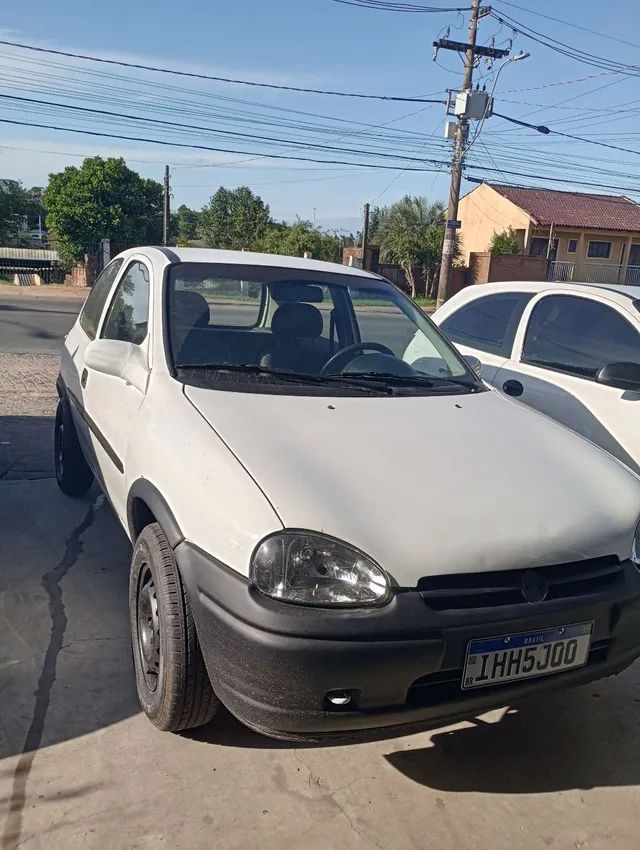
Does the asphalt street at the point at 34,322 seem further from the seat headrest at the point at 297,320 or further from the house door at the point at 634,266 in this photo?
the house door at the point at 634,266

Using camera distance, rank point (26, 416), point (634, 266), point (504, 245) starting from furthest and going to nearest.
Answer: point (634, 266)
point (504, 245)
point (26, 416)

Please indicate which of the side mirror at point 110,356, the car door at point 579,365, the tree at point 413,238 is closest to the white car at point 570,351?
the car door at point 579,365

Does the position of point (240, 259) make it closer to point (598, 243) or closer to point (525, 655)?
point (525, 655)

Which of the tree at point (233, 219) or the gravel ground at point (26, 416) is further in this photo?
the tree at point (233, 219)

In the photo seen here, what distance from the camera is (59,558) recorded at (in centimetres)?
409

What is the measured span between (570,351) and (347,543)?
3259 millimetres

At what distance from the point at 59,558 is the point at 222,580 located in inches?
88.3

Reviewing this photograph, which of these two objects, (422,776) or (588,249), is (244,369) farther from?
(588,249)

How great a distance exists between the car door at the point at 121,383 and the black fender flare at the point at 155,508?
0.20 m

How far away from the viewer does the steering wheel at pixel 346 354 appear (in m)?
3.47

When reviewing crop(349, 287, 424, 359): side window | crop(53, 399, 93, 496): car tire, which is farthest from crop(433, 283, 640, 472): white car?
crop(53, 399, 93, 496): car tire

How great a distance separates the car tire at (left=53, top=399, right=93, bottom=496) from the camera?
4738 mm

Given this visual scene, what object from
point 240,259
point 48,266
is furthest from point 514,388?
point 48,266

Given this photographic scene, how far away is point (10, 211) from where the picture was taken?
39094mm
